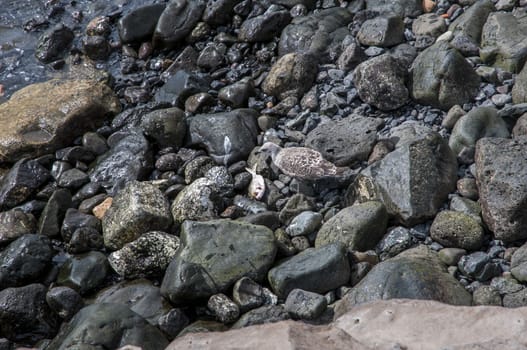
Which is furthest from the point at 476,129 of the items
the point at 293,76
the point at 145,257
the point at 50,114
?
the point at 50,114

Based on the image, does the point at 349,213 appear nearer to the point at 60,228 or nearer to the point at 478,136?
the point at 478,136

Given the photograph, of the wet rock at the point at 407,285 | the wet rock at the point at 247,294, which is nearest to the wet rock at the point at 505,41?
the wet rock at the point at 407,285

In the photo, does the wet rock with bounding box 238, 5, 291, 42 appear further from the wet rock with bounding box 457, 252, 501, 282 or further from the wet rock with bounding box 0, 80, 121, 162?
the wet rock with bounding box 457, 252, 501, 282

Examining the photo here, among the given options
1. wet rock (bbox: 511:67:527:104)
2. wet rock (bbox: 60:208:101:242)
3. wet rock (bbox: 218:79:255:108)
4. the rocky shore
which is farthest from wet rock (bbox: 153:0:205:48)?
wet rock (bbox: 511:67:527:104)

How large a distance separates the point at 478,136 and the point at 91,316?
406 centimetres

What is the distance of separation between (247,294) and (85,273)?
5.83ft

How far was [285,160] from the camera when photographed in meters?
7.01

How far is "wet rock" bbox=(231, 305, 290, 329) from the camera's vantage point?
17.8 ft

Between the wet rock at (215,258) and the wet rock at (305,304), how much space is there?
0.53m

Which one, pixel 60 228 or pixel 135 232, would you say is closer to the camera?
pixel 135 232

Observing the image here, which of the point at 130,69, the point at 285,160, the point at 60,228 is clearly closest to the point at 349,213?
the point at 285,160

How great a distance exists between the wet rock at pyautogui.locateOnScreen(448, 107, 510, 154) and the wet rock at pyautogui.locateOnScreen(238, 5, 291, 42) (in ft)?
11.4

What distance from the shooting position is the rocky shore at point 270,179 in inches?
210

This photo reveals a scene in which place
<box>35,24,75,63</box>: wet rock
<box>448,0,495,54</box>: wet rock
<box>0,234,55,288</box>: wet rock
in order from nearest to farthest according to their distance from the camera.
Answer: <box>0,234,55,288</box>: wet rock
<box>448,0,495,54</box>: wet rock
<box>35,24,75,63</box>: wet rock
